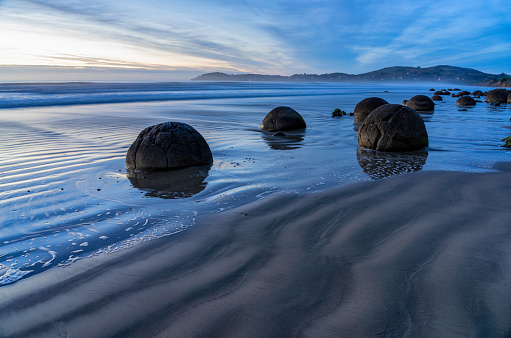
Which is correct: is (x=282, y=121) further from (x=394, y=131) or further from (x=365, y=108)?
(x=365, y=108)

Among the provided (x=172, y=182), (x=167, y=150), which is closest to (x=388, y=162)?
(x=172, y=182)

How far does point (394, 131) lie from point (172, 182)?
15.6 ft

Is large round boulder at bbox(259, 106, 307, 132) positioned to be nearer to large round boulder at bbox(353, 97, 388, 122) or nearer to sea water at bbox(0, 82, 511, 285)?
sea water at bbox(0, 82, 511, 285)

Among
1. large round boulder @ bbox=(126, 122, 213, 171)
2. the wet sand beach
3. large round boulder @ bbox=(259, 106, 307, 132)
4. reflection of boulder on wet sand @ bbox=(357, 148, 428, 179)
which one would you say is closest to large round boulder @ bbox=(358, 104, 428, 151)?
reflection of boulder on wet sand @ bbox=(357, 148, 428, 179)

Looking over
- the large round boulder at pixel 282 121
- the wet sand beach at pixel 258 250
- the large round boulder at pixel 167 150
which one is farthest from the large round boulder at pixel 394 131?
the large round boulder at pixel 167 150

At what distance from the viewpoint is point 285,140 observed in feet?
28.5

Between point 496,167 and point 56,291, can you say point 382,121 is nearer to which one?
point 496,167

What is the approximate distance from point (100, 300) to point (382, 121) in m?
6.69

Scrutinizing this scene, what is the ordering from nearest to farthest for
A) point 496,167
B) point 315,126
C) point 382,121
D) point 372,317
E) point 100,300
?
point 372,317 → point 100,300 → point 496,167 → point 382,121 → point 315,126

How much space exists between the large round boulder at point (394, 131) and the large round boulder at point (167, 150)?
11.7 ft

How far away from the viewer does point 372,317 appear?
1932mm

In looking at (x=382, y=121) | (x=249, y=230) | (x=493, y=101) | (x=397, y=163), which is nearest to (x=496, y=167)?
(x=397, y=163)

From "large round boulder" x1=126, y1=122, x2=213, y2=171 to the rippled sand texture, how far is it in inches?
96.5

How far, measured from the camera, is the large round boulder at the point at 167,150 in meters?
5.65
